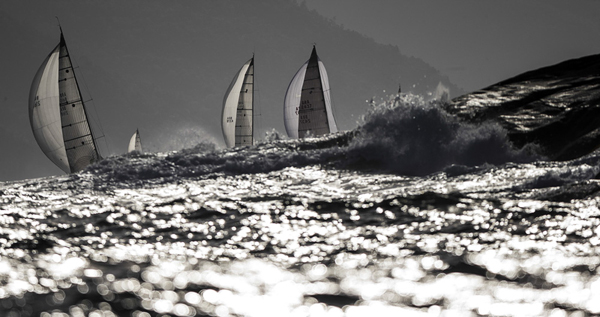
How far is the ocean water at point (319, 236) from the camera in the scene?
344 cm

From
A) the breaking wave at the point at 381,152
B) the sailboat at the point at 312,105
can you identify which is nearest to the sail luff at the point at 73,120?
the sailboat at the point at 312,105

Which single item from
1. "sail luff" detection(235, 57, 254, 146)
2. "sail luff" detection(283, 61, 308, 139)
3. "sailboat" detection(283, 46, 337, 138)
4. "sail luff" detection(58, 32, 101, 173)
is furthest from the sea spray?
"sail luff" detection(235, 57, 254, 146)

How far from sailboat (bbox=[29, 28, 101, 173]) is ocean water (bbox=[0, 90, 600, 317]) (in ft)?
39.4

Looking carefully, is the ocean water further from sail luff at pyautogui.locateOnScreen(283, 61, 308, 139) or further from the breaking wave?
sail luff at pyautogui.locateOnScreen(283, 61, 308, 139)

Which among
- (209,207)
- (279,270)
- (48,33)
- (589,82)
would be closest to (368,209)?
(209,207)

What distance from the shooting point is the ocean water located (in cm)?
344

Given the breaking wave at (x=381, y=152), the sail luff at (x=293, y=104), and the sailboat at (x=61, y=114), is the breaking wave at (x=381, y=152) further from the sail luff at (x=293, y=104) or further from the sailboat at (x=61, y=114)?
the sail luff at (x=293, y=104)

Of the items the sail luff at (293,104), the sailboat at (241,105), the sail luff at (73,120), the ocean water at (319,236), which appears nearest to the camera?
the ocean water at (319,236)

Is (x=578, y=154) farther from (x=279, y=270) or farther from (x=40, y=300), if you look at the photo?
(x=40, y=300)

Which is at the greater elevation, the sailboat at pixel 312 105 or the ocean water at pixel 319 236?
the sailboat at pixel 312 105

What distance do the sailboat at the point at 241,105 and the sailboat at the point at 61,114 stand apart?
8471mm

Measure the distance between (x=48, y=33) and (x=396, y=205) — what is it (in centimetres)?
21444

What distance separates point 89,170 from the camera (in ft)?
35.3

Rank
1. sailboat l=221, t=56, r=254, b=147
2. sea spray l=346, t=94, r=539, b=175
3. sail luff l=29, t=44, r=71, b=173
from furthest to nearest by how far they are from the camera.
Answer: sailboat l=221, t=56, r=254, b=147
sail luff l=29, t=44, r=71, b=173
sea spray l=346, t=94, r=539, b=175
